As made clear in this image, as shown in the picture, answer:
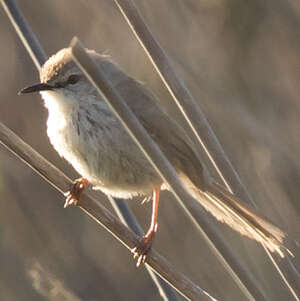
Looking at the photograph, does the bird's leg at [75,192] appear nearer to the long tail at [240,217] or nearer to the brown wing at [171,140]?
the brown wing at [171,140]

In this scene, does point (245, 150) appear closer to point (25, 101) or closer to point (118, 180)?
point (118, 180)

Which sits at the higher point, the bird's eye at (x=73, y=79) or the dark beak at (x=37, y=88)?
the dark beak at (x=37, y=88)

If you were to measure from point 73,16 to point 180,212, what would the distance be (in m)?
1.20

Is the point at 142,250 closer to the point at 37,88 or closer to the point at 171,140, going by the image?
the point at 171,140

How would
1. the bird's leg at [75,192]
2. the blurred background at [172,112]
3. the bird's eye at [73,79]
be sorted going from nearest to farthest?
1. the bird's leg at [75,192]
2. the bird's eye at [73,79]
3. the blurred background at [172,112]

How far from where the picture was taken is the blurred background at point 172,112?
319 cm

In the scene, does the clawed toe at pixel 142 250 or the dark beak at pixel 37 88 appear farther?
the dark beak at pixel 37 88

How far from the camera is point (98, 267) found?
3668mm

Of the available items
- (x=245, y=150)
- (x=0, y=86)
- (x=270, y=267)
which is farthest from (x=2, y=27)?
(x=270, y=267)

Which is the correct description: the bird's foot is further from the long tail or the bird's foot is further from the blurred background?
the blurred background

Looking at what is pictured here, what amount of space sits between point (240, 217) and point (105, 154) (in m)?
0.55

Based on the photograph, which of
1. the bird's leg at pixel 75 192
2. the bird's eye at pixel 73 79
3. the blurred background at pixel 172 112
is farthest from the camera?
the blurred background at pixel 172 112

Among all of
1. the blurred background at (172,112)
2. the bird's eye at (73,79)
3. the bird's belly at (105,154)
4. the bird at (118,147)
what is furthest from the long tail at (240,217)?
the bird's eye at (73,79)

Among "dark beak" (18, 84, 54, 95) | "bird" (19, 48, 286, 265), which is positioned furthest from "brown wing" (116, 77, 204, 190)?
"dark beak" (18, 84, 54, 95)
